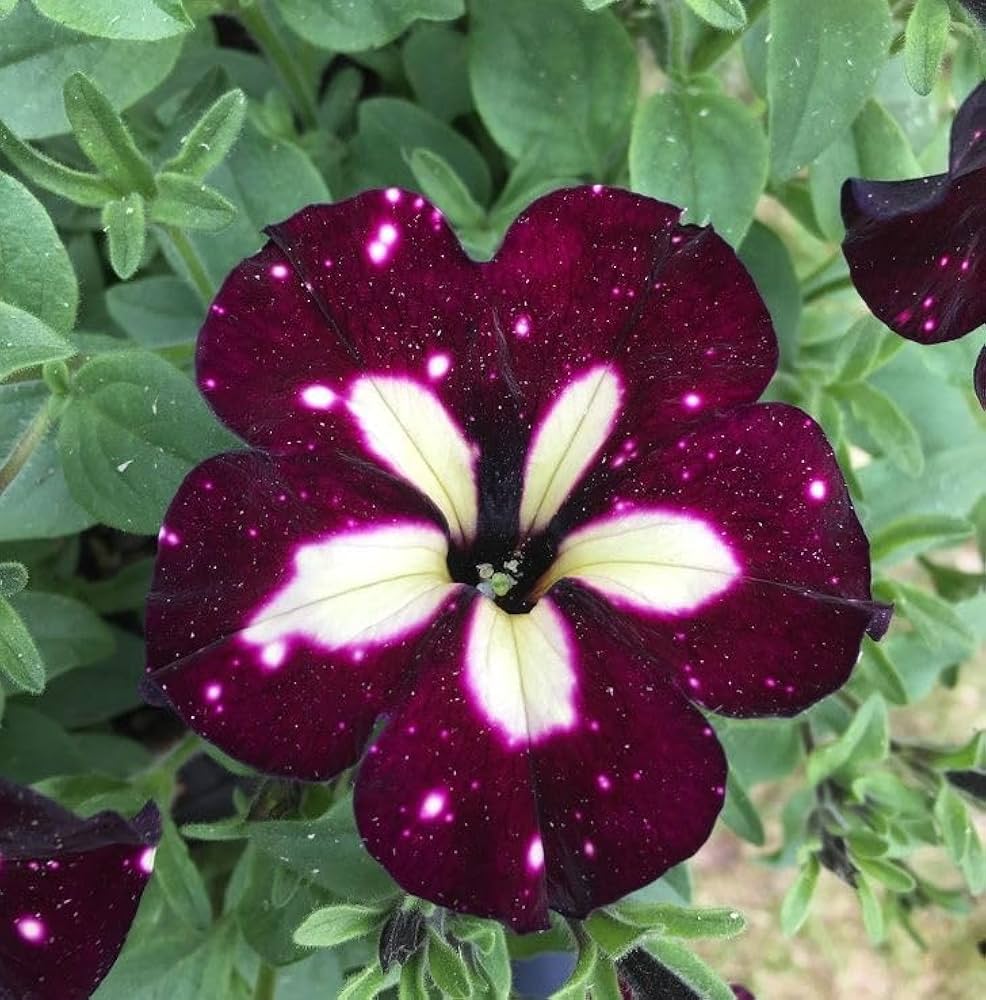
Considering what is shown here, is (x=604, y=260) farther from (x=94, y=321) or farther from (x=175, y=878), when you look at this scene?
(x=94, y=321)

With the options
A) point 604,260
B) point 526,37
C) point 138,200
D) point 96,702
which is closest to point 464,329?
point 604,260

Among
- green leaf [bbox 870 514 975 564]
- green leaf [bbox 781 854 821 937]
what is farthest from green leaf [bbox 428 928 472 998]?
green leaf [bbox 870 514 975 564]

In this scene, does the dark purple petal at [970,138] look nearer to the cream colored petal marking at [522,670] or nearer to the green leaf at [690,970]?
the cream colored petal marking at [522,670]

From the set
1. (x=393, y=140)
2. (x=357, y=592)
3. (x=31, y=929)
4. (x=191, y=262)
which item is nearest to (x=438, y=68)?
(x=393, y=140)

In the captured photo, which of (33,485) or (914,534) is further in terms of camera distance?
(914,534)

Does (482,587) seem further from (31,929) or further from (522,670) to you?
(31,929)

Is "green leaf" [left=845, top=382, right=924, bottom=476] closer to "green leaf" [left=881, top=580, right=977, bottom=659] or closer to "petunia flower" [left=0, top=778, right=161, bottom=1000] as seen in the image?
"green leaf" [left=881, top=580, right=977, bottom=659]
